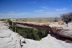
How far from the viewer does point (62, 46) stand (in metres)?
15.8

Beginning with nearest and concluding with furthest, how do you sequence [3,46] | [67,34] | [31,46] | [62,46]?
[3,46]
[31,46]
[62,46]
[67,34]

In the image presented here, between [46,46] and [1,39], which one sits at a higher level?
[1,39]

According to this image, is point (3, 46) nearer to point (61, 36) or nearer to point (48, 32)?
point (61, 36)

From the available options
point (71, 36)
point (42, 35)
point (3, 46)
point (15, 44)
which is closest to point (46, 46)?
point (71, 36)

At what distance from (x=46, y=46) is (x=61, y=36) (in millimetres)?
3329

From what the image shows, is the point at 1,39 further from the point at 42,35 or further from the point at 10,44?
the point at 42,35

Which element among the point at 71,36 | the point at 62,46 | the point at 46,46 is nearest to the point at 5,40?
the point at 46,46

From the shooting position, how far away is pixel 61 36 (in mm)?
18484

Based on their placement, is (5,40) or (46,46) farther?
(46,46)

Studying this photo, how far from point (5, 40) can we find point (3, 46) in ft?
4.44

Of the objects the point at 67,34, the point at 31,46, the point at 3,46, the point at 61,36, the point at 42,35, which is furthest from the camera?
the point at 42,35

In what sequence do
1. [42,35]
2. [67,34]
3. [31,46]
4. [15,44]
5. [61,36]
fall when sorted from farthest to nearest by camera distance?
[42,35] < [61,36] < [67,34] < [31,46] < [15,44]

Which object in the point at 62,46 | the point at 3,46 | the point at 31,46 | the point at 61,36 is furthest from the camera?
the point at 61,36

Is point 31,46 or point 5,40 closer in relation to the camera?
point 5,40
